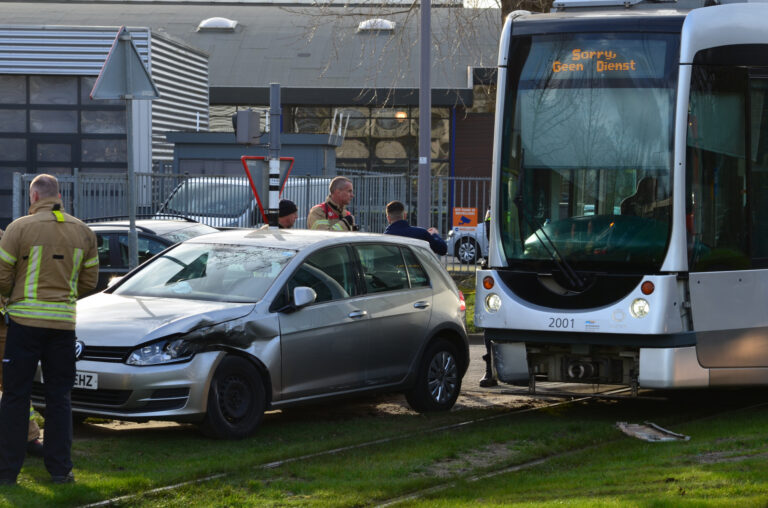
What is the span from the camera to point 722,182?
32.6ft

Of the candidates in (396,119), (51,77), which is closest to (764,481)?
(51,77)

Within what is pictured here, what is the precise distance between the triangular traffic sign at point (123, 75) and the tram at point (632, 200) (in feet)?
10.8

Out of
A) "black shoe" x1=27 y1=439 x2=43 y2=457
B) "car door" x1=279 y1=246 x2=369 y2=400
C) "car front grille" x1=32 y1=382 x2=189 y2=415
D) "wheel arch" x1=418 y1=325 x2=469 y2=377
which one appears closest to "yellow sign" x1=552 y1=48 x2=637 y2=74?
"car door" x1=279 y1=246 x2=369 y2=400

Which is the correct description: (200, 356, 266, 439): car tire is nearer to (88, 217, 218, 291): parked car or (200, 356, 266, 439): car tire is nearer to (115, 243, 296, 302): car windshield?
(115, 243, 296, 302): car windshield

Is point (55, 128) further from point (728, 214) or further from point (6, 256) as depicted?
point (6, 256)

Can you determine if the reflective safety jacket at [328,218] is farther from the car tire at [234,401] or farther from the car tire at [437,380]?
the car tire at [234,401]

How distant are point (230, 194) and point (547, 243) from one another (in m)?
13.1

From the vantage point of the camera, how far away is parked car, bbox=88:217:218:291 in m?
15.3

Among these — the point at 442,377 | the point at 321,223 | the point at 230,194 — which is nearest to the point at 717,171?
the point at 442,377

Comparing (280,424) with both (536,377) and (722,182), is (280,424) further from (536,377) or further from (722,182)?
(722,182)

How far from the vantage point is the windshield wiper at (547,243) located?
987 cm

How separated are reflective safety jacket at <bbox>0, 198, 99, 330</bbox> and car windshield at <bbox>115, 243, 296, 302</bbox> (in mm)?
2107

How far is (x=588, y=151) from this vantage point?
32.8 ft

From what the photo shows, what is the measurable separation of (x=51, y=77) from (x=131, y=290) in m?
19.0
